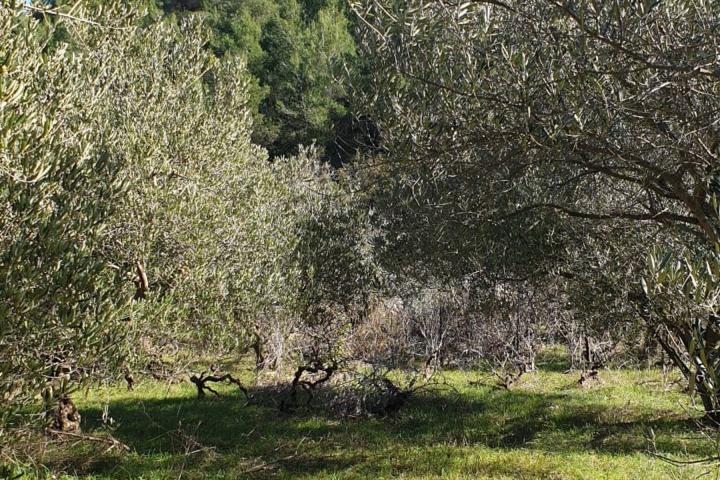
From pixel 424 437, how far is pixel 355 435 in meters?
1.34

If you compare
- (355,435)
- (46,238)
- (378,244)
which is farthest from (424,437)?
(46,238)

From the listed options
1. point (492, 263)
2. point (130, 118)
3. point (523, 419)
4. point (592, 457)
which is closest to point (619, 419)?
point (523, 419)

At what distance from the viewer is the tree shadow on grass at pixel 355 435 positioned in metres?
10.1

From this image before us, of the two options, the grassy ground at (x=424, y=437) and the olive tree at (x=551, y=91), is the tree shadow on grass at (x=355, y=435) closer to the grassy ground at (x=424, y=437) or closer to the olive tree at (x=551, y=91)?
the grassy ground at (x=424, y=437)

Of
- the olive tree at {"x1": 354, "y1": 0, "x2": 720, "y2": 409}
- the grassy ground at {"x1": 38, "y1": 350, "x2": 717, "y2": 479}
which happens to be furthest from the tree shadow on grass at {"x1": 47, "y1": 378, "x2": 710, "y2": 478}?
the olive tree at {"x1": 354, "y1": 0, "x2": 720, "y2": 409}

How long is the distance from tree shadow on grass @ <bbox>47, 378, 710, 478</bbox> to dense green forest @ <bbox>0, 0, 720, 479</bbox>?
0.26ft

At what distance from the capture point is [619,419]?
40.9ft

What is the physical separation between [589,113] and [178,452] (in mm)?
9155

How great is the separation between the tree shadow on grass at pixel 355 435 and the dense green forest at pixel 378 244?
8cm

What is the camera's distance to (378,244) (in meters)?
12.6

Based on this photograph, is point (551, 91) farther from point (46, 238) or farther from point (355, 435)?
point (355, 435)

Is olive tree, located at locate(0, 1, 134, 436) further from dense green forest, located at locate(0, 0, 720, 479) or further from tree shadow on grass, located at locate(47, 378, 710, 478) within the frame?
tree shadow on grass, located at locate(47, 378, 710, 478)

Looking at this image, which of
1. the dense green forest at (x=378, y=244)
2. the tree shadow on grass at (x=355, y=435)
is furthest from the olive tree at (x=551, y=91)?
the tree shadow on grass at (x=355, y=435)

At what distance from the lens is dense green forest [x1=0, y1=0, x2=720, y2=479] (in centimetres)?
558
